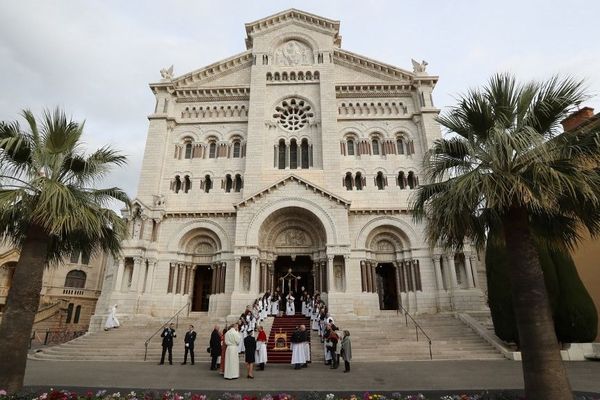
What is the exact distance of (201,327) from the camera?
2052 cm

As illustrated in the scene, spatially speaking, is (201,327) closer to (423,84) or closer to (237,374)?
(237,374)

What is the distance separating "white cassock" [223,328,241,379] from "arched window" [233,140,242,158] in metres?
18.6

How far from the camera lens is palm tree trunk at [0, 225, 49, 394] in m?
7.55

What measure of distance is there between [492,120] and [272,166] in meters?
20.3

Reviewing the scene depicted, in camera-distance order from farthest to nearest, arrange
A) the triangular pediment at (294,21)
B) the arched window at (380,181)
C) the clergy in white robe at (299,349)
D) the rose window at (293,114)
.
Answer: the triangular pediment at (294,21) → the rose window at (293,114) → the arched window at (380,181) → the clergy in white robe at (299,349)

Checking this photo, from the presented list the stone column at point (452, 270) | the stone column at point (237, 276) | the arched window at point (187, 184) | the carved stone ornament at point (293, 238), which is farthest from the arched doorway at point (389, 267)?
the arched window at point (187, 184)

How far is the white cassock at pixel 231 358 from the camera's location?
11.2 meters

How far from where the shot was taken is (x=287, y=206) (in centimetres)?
2420

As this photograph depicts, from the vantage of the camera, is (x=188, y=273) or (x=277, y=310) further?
(x=188, y=273)

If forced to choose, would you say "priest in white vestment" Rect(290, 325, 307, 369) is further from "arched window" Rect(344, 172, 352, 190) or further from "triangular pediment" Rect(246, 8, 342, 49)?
"triangular pediment" Rect(246, 8, 342, 49)

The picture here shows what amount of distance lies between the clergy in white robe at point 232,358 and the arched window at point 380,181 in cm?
1784

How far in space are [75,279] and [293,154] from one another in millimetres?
28640

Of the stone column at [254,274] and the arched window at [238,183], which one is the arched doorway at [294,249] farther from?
the arched window at [238,183]

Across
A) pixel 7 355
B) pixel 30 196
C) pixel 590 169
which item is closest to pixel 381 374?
pixel 590 169
